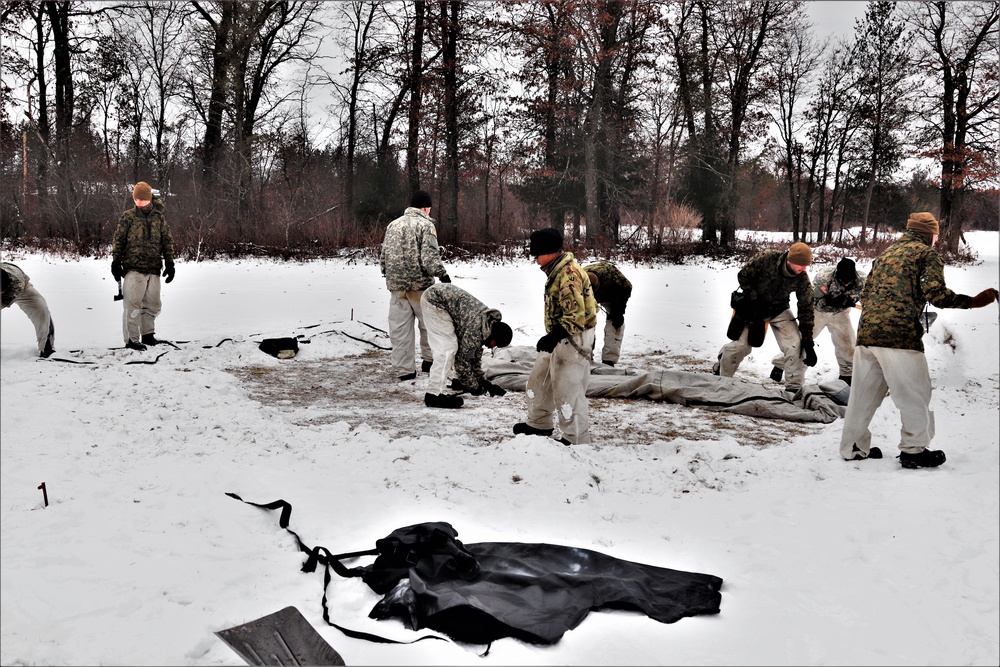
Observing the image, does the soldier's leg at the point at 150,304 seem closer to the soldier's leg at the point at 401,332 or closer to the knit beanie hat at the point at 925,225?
the soldier's leg at the point at 401,332

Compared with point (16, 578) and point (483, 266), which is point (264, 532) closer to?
point (16, 578)

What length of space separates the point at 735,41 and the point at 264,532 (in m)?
22.7

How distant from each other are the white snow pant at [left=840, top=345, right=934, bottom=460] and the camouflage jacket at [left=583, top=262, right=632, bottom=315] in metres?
3.26

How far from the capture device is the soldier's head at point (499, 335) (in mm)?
5984

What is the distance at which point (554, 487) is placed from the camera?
4262 millimetres

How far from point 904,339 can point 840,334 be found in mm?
3271

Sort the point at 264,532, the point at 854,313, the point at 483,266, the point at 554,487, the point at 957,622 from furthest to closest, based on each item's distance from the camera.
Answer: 1. the point at 483,266
2. the point at 854,313
3. the point at 554,487
4. the point at 264,532
5. the point at 957,622

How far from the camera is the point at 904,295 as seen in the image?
4.56m

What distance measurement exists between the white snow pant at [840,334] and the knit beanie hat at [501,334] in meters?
3.22

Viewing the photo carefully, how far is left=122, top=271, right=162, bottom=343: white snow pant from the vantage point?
7.49 metres

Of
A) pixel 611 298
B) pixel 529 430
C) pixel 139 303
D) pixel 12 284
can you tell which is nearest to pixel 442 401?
pixel 529 430

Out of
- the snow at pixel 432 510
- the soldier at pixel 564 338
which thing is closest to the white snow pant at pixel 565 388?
the soldier at pixel 564 338

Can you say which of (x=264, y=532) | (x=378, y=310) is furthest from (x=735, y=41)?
(x=264, y=532)

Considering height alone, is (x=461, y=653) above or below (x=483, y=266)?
below
